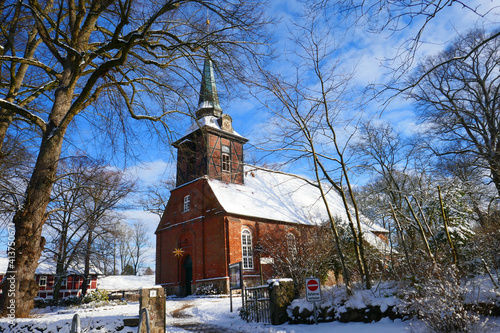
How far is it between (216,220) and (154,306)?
15561 millimetres

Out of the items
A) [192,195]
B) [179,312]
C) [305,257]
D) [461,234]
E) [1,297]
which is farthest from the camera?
[192,195]

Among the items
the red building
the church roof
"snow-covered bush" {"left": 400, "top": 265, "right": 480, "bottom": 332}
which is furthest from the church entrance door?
"snow-covered bush" {"left": 400, "top": 265, "right": 480, "bottom": 332}

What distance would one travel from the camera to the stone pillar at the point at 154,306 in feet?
26.0

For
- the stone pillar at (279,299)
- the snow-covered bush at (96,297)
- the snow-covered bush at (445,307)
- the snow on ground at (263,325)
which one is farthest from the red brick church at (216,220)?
the snow-covered bush at (445,307)

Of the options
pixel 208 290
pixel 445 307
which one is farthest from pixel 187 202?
pixel 445 307

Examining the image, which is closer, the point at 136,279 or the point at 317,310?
the point at 317,310

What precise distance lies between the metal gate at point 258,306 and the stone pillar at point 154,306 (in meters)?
3.42

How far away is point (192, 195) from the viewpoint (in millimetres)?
26250

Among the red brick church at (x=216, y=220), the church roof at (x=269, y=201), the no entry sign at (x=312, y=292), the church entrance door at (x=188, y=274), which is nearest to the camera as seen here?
the no entry sign at (x=312, y=292)

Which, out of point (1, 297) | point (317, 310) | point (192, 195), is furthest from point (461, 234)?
point (192, 195)

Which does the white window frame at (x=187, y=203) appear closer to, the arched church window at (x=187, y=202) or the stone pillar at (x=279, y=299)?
the arched church window at (x=187, y=202)

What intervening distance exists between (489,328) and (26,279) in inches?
387

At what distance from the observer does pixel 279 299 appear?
32.4 ft

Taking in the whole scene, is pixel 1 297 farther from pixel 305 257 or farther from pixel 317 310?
pixel 305 257
